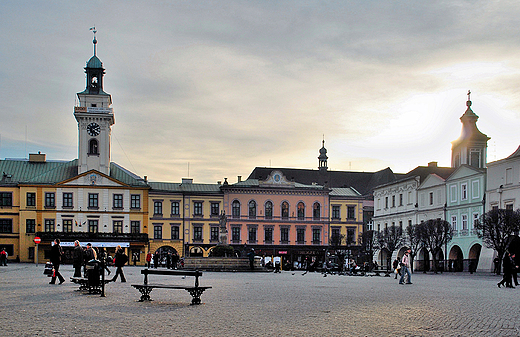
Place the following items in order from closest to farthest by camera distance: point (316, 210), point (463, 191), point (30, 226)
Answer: point (463, 191), point (30, 226), point (316, 210)

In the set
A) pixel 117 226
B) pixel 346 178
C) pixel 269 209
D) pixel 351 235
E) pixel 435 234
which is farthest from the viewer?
pixel 346 178

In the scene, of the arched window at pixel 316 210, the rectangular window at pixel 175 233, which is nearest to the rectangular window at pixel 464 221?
the arched window at pixel 316 210

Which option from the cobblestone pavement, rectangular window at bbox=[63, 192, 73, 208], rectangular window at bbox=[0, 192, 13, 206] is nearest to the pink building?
rectangular window at bbox=[63, 192, 73, 208]

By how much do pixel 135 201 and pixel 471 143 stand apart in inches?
1626

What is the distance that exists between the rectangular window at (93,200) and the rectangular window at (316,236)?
27131 millimetres

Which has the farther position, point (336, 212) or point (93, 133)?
point (336, 212)

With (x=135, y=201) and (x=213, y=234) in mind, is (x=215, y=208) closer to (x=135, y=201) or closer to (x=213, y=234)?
(x=213, y=234)

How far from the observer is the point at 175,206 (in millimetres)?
77250

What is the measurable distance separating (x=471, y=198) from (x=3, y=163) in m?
53.3

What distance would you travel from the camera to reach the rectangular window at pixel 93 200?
73.8 m

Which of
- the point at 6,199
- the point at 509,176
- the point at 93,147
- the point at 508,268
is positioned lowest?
the point at 508,268

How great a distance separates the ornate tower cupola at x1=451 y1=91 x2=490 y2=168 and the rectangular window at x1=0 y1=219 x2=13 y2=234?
5367 cm

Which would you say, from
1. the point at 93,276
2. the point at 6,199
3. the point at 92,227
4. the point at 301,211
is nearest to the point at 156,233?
the point at 92,227

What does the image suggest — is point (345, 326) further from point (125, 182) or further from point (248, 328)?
point (125, 182)
